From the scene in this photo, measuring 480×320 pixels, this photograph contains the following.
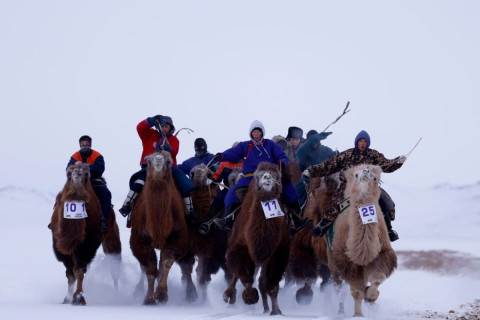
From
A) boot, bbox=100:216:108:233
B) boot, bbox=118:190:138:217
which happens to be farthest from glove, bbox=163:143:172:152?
boot, bbox=100:216:108:233

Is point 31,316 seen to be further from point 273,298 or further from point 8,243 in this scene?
point 8,243

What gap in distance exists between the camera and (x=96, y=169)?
13336 mm

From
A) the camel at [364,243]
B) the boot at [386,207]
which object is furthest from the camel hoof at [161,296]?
the boot at [386,207]

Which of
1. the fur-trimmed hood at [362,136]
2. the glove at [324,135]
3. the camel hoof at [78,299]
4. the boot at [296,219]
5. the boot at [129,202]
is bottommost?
the camel hoof at [78,299]

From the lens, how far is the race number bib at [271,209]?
1100 cm

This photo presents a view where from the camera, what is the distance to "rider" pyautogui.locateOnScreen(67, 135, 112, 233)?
1329 cm

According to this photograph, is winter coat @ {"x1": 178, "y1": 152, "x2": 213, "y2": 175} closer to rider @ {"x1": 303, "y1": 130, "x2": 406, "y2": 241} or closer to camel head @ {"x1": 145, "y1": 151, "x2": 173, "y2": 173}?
camel head @ {"x1": 145, "y1": 151, "x2": 173, "y2": 173}

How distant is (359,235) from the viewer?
1009cm

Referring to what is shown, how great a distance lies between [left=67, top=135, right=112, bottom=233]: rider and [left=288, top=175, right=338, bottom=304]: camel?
2.97m

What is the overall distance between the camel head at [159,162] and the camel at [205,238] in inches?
58.8

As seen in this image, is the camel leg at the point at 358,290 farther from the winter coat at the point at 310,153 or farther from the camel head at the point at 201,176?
the camel head at the point at 201,176

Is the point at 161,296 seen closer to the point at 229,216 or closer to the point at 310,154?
the point at 229,216

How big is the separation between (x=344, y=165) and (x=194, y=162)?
189 inches

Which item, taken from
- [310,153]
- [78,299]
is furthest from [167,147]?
[78,299]
